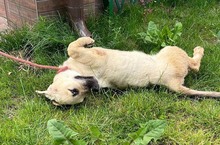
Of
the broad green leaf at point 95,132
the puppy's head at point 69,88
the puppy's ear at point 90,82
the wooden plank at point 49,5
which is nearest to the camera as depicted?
the broad green leaf at point 95,132

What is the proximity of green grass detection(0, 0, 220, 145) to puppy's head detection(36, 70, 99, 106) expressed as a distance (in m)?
0.11

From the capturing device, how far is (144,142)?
289 centimetres

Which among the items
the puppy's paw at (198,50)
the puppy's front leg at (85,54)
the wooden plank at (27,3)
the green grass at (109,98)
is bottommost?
the green grass at (109,98)

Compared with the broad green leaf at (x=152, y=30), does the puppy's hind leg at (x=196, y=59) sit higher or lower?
lower

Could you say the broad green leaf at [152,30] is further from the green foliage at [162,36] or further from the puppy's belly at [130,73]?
the puppy's belly at [130,73]

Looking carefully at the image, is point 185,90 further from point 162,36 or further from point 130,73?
point 162,36

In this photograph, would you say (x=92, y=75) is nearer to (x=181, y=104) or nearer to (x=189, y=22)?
(x=181, y=104)

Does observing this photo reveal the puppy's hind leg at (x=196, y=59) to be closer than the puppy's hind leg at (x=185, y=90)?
No

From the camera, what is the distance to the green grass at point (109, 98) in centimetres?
331

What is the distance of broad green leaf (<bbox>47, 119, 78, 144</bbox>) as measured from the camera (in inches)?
113

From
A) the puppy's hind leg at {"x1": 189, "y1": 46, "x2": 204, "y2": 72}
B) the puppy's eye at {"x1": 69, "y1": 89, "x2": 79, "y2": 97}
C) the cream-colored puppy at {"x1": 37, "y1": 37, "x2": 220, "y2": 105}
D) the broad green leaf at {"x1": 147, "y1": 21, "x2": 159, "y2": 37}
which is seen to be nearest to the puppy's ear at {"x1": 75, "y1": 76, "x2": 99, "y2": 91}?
the cream-colored puppy at {"x1": 37, "y1": 37, "x2": 220, "y2": 105}

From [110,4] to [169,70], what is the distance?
5.68 ft

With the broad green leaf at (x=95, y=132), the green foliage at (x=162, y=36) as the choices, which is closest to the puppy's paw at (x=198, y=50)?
the green foliage at (x=162, y=36)

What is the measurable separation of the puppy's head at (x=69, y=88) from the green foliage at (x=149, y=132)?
86cm
